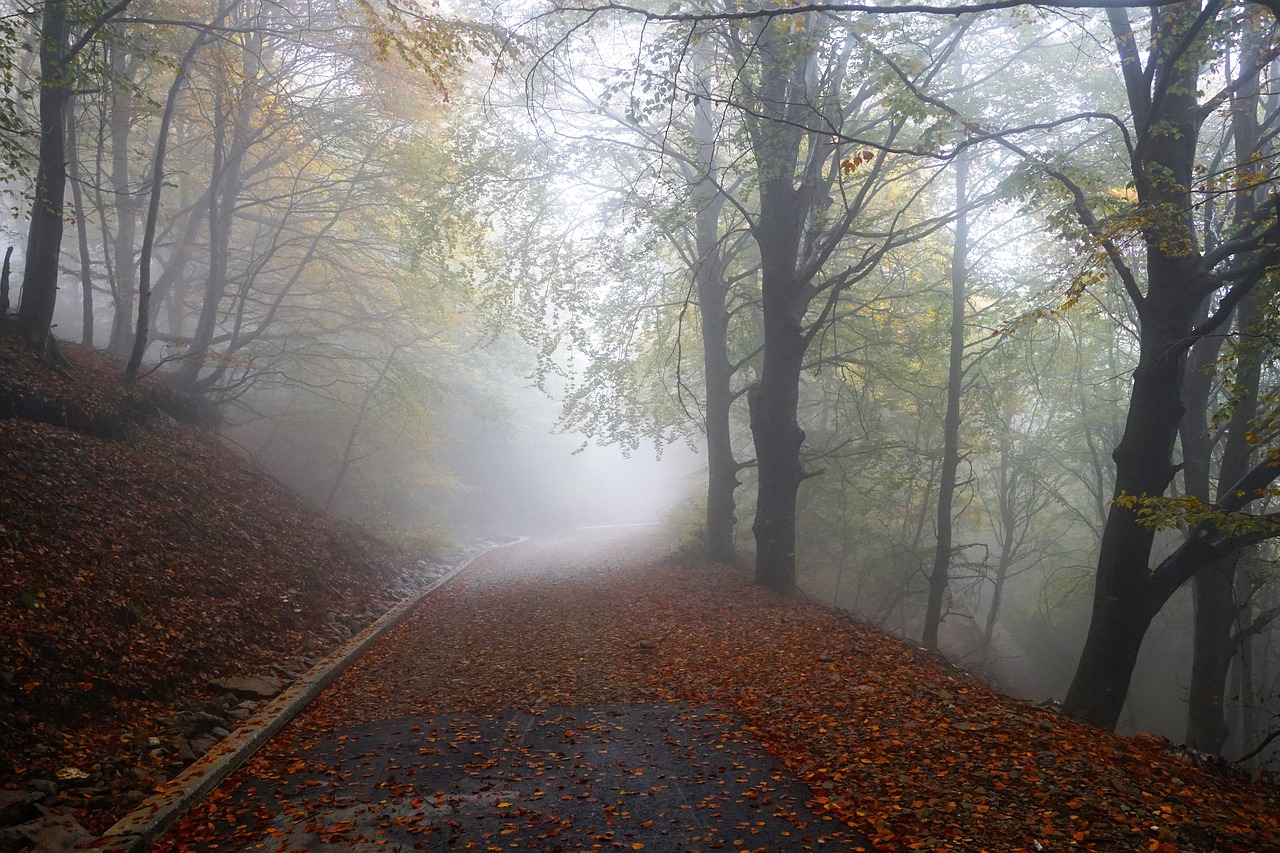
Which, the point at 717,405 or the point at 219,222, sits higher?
the point at 219,222

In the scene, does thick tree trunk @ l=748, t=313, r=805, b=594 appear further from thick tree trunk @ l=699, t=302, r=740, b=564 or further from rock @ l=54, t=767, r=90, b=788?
rock @ l=54, t=767, r=90, b=788

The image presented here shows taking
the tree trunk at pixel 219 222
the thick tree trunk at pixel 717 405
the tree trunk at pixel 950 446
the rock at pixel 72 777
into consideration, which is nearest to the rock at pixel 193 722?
the rock at pixel 72 777

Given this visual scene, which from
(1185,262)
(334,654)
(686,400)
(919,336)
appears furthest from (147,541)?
(686,400)

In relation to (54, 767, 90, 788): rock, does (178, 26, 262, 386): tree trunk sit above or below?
above

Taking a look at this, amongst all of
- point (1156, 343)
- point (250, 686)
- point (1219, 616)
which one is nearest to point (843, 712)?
point (1156, 343)

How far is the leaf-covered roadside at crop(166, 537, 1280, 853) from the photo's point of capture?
3850mm

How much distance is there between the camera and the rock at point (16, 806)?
376 centimetres

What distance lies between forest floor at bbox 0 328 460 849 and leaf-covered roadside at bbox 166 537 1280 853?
0.72m

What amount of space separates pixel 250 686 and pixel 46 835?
266cm

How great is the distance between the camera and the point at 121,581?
648 cm

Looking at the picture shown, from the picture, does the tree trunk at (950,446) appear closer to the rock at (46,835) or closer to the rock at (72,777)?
the rock at (72,777)

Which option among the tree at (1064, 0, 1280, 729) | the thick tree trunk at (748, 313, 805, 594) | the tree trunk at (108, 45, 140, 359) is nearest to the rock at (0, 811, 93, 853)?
the tree at (1064, 0, 1280, 729)

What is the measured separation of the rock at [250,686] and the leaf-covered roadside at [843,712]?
17.6 inches

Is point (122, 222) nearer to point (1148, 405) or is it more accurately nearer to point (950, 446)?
point (950, 446)
